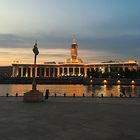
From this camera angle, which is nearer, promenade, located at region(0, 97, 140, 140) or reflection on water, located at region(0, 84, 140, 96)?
promenade, located at region(0, 97, 140, 140)

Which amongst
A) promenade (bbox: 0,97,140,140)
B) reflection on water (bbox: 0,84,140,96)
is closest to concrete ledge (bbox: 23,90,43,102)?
promenade (bbox: 0,97,140,140)

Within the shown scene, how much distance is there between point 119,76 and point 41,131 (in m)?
182

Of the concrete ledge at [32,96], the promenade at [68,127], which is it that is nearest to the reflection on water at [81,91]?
the concrete ledge at [32,96]

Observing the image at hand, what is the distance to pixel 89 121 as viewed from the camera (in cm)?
2000

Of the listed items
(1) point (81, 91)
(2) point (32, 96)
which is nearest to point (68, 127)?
(2) point (32, 96)

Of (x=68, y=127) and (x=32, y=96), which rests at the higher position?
(x=32, y=96)

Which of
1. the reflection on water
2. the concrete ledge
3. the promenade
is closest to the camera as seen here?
the promenade

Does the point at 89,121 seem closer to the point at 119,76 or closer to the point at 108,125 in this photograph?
the point at 108,125

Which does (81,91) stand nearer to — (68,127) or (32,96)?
(32,96)

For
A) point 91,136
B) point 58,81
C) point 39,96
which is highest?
point 58,81

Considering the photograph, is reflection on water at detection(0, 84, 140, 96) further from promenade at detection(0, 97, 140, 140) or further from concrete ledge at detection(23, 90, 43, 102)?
promenade at detection(0, 97, 140, 140)

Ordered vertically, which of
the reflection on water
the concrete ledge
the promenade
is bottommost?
the promenade

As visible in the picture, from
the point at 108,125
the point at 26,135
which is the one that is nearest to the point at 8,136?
the point at 26,135

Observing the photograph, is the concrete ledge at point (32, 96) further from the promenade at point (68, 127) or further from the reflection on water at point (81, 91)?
the reflection on water at point (81, 91)
